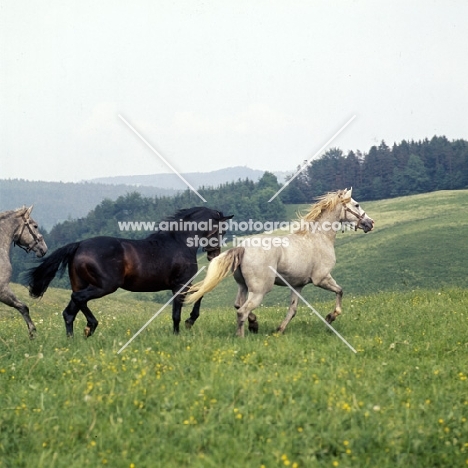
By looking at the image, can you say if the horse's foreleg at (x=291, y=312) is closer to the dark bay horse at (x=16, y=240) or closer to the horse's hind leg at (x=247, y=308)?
the horse's hind leg at (x=247, y=308)

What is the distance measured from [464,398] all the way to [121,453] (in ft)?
14.5

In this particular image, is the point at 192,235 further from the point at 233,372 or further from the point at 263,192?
the point at 263,192

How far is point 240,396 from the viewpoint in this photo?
302 inches

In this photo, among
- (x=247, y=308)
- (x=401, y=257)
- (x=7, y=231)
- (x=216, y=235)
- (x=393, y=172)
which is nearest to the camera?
(x=247, y=308)

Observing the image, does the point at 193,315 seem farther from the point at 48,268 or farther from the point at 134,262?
the point at 48,268

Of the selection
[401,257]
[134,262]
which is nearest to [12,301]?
[134,262]

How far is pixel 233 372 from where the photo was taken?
856 cm

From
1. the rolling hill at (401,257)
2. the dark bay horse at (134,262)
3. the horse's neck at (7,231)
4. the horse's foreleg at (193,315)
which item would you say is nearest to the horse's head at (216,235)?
the dark bay horse at (134,262)

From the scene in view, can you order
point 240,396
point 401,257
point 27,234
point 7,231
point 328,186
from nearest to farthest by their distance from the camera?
1. point 240,396
2. point 7,231
3. point 27,234
4. point 401,257
5. point 328,186

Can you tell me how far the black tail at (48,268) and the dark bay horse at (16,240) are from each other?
448 millimetres

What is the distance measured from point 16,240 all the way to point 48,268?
1.62m

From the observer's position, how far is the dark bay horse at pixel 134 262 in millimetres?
11273

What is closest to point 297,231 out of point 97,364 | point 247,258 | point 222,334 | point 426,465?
point 247,258

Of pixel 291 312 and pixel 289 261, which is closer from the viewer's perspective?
pixel 289 261
